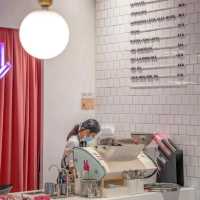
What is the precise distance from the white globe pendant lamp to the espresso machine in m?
0.92

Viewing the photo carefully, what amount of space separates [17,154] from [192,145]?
168 centimetres

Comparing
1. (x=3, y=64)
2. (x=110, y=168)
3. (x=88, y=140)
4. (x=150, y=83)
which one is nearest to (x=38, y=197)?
(x=110, y=168)

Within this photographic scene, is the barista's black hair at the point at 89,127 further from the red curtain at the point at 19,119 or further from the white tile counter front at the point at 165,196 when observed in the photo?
the white tile counter front at the point at 165,196

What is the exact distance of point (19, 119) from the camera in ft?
16.9

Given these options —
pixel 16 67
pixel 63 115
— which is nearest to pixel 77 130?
pixel 63 115

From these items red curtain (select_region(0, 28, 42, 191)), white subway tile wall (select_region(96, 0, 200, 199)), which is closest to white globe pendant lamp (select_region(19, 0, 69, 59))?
red curtain (select_region(0, 28, 42, 191))

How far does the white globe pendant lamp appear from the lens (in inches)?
155

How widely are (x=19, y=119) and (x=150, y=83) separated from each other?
1336 millimetres

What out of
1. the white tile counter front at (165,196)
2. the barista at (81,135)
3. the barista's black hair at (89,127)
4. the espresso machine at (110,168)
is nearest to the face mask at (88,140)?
the barista at (81,135)

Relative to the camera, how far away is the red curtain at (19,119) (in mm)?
5070

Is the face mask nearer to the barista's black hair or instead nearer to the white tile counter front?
the barista's black hair

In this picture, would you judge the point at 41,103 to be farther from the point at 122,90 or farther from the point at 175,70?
the point at 175,70

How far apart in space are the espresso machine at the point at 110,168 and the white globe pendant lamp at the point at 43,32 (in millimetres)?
922

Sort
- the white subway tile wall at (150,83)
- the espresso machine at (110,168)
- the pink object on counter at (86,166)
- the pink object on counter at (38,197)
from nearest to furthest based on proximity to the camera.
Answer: the pink object on counter at (38,197), the espresso machine at (110,168), the pink object on counter at (86,166), the white subway tile wall at (150,83)
